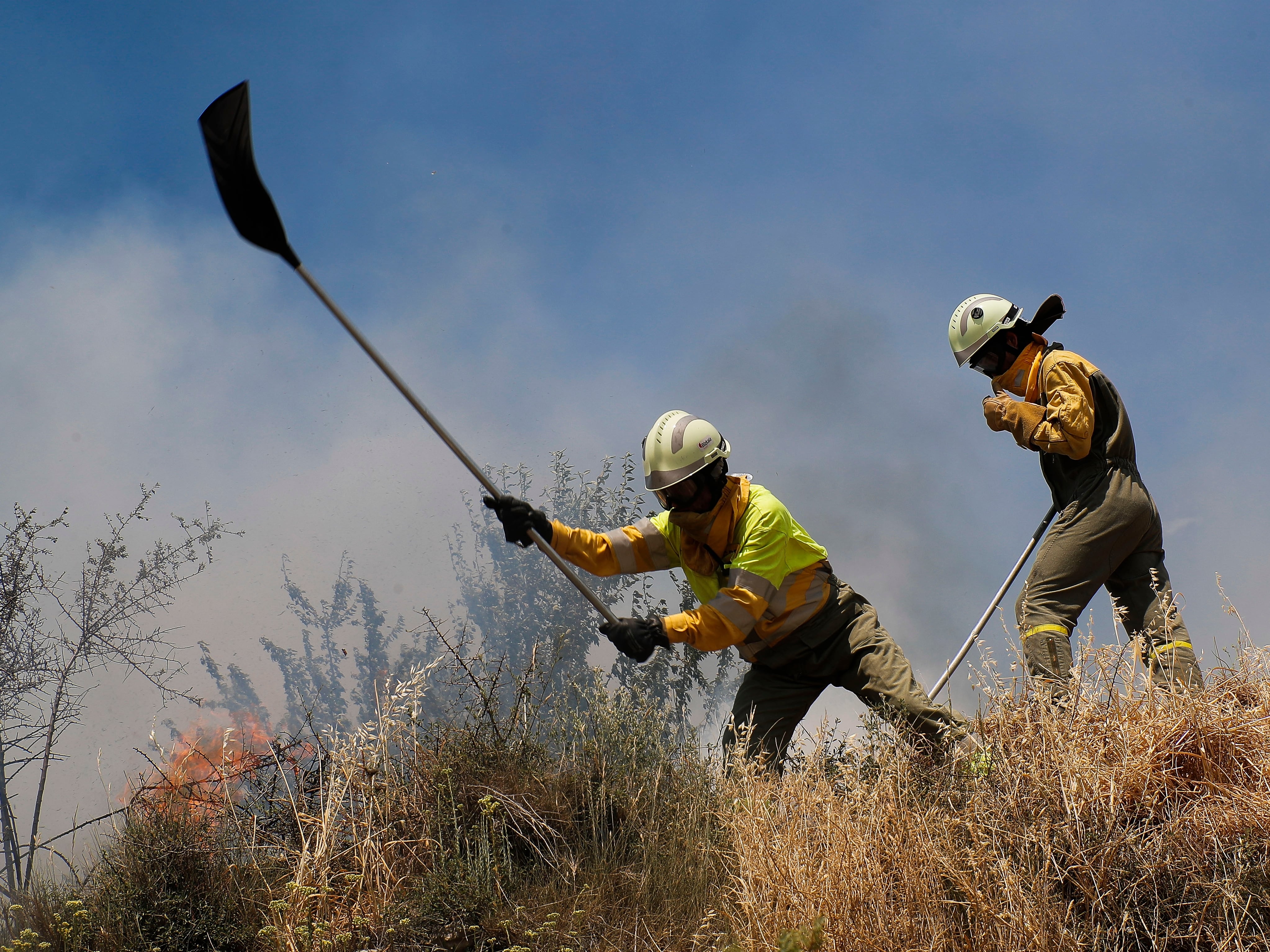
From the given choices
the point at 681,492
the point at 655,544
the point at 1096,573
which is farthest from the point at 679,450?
the point at 1096,573

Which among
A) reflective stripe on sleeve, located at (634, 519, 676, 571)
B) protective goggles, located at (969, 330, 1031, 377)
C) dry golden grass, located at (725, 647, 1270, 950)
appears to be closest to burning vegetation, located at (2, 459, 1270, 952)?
dry golden grass, located at (725, 647, 1270, 950)

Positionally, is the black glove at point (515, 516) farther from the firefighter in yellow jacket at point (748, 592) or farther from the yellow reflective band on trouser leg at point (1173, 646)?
the yellow reflective band on trouser leg at point (1173, 646)

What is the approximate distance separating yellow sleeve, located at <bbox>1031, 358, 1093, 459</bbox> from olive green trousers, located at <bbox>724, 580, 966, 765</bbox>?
1270 millimetres

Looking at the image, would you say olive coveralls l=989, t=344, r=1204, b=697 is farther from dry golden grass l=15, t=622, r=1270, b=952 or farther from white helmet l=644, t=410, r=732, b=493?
white helmet l=644, t=410, r=732, b=493

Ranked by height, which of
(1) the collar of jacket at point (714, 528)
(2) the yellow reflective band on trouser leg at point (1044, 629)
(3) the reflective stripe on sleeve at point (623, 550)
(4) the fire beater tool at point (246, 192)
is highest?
(4) the fire beater tool at point (246, 192)

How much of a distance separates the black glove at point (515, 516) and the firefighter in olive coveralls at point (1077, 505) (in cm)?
252

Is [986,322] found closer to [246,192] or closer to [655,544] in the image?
[655,544]

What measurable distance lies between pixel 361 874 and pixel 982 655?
2.88 metres

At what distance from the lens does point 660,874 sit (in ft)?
13.4

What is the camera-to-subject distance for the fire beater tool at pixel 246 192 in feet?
12.2

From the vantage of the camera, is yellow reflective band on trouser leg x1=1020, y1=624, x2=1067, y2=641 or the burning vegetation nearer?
the burning vegetation

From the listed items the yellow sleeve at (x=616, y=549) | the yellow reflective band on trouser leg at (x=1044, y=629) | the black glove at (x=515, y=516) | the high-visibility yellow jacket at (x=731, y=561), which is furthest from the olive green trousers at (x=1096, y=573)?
the black glove at (x=515, y=516)

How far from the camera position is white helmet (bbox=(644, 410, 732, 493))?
181 inches

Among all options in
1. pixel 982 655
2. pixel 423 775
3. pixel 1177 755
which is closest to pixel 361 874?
pixel 423 775
